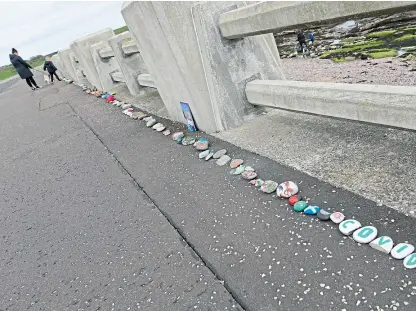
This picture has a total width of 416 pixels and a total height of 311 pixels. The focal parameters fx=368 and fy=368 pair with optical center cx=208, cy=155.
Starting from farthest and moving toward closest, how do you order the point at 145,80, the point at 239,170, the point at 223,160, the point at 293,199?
the point at 145,80 < the point at 223,160 < the point at 239,170 < the point at 293,199

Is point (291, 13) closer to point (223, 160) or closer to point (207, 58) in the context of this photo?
point (207, 58)

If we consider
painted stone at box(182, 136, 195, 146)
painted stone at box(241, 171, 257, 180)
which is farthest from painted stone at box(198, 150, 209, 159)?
painted stone at box(241, 171, 257, 180)

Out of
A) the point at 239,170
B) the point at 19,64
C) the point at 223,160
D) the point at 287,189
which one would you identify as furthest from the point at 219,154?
the point at 19,64

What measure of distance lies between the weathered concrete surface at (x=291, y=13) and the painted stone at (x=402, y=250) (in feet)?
3.53

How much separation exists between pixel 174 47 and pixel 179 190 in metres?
1.59

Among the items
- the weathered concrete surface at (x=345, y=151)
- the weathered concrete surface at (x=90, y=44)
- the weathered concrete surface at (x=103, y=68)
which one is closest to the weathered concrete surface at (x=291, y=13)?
the weathered concrete surface at (x=345, y=151)

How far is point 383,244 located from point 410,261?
0.13 m

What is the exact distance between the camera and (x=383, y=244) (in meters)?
1.65

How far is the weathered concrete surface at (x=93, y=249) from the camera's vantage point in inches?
71.5

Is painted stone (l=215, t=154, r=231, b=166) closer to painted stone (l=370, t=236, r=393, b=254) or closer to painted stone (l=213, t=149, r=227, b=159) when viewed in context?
painted stone (l=213, t=149, r=227, b=159)

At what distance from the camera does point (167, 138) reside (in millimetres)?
3945

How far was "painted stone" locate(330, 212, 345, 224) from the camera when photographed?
189 cm

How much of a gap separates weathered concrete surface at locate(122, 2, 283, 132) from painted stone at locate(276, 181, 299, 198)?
134cm

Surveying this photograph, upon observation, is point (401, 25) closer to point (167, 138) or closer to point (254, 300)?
point (167, 138)
